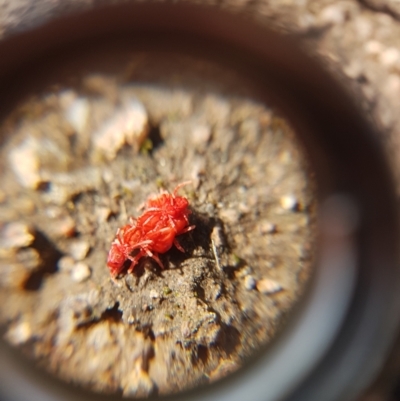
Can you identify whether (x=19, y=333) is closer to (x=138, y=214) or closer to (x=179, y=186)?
(x=138, y=214)

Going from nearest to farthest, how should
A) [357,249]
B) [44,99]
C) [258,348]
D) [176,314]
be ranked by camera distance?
[357,249] < [258,348] < [176,314] < [44,99]

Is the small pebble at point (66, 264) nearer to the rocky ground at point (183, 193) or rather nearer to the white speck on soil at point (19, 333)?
the rocky ground at point (183, 193)

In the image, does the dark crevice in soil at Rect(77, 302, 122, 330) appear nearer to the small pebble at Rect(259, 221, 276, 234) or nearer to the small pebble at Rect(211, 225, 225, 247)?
the small pebble at Rect(211, 225, 225, 247)

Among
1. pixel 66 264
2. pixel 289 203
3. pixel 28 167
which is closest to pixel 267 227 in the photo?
pixel 289 203

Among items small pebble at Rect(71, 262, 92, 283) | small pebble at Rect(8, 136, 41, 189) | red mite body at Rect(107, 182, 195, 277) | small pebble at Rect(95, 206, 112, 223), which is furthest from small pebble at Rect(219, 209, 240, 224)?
small pebble at Rect(8, 136, 41, 189)

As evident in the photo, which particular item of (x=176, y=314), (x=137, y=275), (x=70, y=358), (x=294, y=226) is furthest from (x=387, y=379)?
(x=70, y=358)

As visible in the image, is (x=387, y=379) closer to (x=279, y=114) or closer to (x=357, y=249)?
(x=357, y=249)

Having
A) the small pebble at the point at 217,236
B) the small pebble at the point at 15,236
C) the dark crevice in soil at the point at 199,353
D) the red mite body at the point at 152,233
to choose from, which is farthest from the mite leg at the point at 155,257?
the small pebble at the point at 15,236
